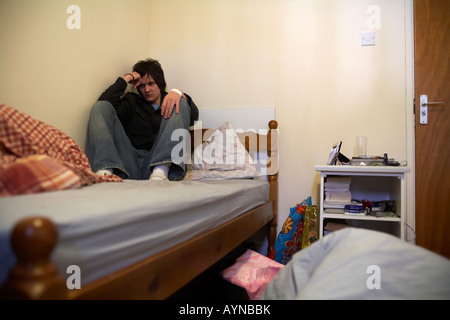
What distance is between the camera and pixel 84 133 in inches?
70.6

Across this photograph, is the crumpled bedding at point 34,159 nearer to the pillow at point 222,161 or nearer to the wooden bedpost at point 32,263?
the wooden bedpost at point 32,263

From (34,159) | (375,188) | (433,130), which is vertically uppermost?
(433,130)

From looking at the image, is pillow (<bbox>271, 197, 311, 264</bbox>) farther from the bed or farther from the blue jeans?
the bed

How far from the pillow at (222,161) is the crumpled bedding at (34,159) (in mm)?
572

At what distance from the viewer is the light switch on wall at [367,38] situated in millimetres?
1999

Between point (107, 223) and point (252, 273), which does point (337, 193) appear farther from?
point (107, 223)

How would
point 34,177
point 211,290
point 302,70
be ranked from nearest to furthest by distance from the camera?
point 34,177
point 211,290
point 302,70

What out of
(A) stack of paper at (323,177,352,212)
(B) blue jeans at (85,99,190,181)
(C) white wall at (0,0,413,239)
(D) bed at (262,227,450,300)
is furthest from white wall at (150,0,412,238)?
(D) bed at (262,227,450,300)

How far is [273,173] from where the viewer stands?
80.1 inches

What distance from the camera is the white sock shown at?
156cm

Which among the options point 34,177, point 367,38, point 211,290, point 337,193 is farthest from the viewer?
point 367,38

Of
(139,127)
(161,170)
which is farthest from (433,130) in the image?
(139,127)

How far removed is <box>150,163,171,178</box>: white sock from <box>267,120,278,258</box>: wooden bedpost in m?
0.72

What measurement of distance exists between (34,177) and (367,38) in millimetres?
2023
